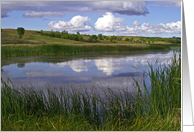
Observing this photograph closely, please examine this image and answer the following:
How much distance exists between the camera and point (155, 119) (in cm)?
274

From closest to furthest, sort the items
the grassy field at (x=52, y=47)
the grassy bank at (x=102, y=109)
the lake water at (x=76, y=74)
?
the grassy bank at (x=102, y=109), the lake water at (x=76, y=74), the grassy field at (x=52, y=47)

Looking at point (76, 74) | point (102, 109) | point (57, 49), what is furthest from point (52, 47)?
point (102, 109)

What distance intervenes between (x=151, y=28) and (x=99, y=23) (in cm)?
138

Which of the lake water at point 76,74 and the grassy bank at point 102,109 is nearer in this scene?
the grassy bank at point 102,109

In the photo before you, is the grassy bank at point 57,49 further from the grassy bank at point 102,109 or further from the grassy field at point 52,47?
the grassy bank at point 102,109

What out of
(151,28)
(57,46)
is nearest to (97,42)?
(57,46)

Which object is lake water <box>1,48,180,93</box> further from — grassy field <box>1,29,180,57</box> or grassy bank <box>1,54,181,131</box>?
grassy field <box>1,29,180,57</box>

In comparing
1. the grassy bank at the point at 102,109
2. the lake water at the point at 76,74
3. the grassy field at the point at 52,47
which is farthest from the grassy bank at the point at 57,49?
the grassy bank at the point at 102,109

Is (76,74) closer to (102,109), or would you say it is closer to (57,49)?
(102,109)

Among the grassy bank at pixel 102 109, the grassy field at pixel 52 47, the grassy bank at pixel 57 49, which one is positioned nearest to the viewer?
the grassy bank at pixel 102 109

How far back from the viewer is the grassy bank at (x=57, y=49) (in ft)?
38.2

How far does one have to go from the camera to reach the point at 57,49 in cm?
1353

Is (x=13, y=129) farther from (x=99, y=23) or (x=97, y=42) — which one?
(x=97, y=42)

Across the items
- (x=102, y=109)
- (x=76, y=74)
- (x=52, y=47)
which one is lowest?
(x=102, y=109)
